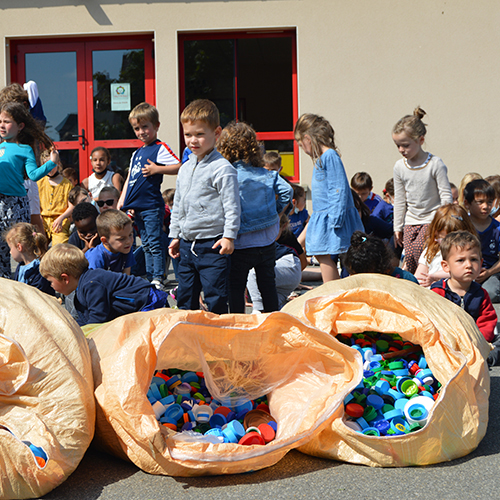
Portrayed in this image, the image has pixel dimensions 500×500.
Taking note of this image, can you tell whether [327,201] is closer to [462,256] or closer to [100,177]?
[462,256]

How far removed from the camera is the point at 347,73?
8.86m

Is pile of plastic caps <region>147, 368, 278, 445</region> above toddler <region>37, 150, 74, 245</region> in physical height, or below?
below

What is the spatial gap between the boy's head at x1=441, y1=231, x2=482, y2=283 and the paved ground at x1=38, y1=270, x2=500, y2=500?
4.54 feet

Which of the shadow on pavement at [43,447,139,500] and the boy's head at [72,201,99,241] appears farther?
the boy's head at [72,201,99,241]

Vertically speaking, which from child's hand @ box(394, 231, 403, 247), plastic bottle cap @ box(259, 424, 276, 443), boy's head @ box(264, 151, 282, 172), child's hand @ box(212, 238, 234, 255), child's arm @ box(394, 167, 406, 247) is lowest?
plastic bottle cap @ box(259, 424, 276, 443)

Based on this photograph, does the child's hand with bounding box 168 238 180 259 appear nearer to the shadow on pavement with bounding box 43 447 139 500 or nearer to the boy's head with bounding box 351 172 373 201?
the shadow on pavement with bounding box 43 447 139 500

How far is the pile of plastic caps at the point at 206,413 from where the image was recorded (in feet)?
7.75

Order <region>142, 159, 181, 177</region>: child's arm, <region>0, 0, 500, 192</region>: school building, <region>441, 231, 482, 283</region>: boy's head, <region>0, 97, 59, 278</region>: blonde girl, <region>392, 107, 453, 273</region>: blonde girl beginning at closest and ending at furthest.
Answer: <region>441, 231, 482, 283</region>: boy's head
<region>0, 97, 59, 278</region>: blonde girl
<region>392, 107, 453, 273</region>: blonde girl
<region>142, 159, 181, 177</region>: child's arm
<region>0, 0, 500, 192</region>: school building

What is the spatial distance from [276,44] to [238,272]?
629 cm

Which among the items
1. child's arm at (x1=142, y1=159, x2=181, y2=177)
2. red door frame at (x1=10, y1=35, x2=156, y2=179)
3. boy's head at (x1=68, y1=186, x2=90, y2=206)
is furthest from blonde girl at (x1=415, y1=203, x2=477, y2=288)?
red door frame at (x1=10, y1=35, x2=156, y2=179)

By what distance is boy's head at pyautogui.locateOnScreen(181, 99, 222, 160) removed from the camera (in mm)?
3631

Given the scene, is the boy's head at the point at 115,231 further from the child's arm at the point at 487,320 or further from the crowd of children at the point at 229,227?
the child's arm at the point at 487,320

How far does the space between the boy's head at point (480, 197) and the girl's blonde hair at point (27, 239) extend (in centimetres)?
354

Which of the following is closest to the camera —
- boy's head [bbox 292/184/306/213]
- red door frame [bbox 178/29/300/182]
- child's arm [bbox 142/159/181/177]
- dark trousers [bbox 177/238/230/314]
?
dark trousers [bbox 177/238/230/314]
